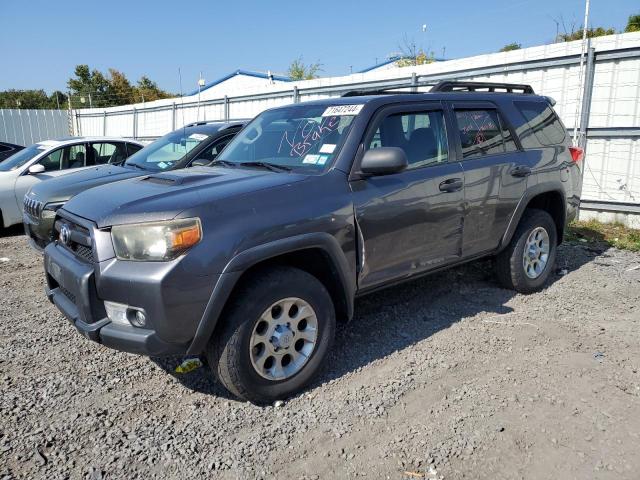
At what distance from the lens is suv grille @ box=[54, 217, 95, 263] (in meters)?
3.01

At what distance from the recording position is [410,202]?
372 cm

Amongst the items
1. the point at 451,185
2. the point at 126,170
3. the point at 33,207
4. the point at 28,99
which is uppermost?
the point at 28,99

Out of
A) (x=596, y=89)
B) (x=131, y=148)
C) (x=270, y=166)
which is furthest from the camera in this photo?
(x=131, y=148)

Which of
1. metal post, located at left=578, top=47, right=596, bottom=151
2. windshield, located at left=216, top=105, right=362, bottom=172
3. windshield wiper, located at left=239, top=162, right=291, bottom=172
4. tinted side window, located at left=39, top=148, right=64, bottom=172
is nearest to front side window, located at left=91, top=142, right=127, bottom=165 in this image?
tinted side window, located at left=39, top=148, right=64, bottom=172

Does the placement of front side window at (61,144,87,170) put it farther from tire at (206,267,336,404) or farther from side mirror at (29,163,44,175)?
tire at (206,267,336,404)

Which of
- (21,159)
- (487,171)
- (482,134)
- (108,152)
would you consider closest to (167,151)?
(108,152)

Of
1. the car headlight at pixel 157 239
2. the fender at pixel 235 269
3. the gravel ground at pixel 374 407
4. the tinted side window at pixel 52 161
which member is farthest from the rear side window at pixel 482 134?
the tinted side window at pixel 52 161

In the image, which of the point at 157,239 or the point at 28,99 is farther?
the point at 28,99

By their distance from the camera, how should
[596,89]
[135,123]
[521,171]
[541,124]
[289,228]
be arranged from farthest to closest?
1. [135,123]
2. [596,89]
3. [541,124]
4. [521,171]
5. [289,228]

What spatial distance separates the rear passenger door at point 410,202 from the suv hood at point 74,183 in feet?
12.1

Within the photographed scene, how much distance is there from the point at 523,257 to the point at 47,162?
743 centimetres

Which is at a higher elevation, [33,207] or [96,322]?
[33,207]

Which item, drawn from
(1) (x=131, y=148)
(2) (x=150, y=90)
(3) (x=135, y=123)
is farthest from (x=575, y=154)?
(2) (x=150, y=90)

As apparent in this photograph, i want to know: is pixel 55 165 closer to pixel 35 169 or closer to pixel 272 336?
pixel 35 169
